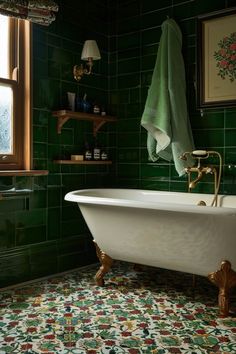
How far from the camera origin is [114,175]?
3.67m

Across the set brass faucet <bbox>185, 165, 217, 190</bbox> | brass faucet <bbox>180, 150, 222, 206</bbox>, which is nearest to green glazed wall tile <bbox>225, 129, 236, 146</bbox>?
brass faucet <bbox>180, 150, 222, 206</bbox>

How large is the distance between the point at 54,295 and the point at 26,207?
693 mm

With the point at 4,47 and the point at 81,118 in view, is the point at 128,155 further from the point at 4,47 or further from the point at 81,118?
the point at 4,47

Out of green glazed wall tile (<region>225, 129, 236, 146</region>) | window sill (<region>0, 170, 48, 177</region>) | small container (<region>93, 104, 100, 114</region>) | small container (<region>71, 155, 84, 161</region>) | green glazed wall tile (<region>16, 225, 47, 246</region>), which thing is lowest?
green glazed wall tile (<region>16, 225, 47, 246</region>)

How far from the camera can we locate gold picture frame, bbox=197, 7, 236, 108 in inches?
114

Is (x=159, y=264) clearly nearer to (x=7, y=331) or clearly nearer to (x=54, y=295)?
(x=54, y=295)

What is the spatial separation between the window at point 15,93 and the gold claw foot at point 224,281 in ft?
5.08

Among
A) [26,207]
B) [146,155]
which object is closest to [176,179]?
[146,155]

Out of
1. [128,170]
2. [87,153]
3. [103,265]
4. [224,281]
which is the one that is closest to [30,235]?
[103,265]

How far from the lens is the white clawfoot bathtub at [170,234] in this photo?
220 cm

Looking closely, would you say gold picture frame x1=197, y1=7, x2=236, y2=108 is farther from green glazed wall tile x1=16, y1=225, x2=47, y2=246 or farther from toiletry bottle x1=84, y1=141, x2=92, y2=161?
green glazed wall tile x1=16, y1=225, x2=47, y2=246

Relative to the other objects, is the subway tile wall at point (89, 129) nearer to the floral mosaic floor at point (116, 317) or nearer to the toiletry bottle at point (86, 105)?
the toiletry bottle at point (86, 105)

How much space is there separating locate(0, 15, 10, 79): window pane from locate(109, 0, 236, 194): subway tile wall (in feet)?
3.60

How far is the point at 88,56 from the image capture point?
10.4 ft
